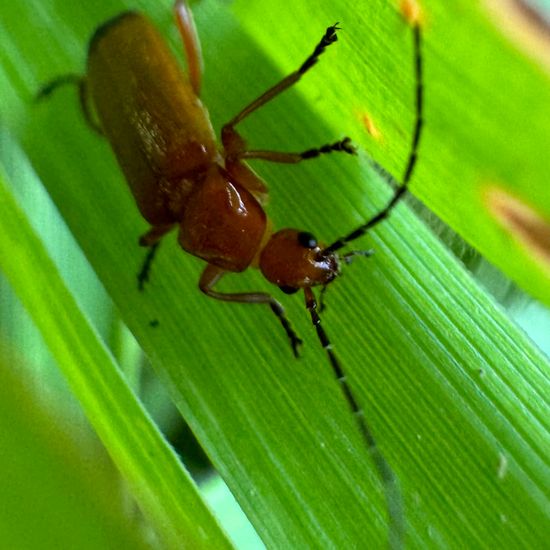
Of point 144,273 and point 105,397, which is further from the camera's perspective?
point 144,273

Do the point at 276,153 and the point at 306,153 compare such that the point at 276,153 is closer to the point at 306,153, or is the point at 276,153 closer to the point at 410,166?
the point at 306,153

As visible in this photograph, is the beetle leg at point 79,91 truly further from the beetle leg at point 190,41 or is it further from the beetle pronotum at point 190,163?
the beetle leg at point 190,41

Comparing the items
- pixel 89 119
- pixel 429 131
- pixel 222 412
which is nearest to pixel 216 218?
pixel 89 119

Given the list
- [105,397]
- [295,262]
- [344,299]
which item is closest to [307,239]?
[295,262]

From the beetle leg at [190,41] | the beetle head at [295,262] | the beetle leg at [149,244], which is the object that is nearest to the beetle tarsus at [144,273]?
the beetle leg at [149,244]

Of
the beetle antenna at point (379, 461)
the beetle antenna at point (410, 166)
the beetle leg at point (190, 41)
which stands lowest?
the beetle antenna at point (379, 461)

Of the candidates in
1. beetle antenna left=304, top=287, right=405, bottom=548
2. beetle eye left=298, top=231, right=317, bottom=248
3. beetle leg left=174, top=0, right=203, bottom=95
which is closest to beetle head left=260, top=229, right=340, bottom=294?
beetle eye left=298, top=231, right=317, bottom=248

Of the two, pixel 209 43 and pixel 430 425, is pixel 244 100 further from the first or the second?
pixel 430 425
